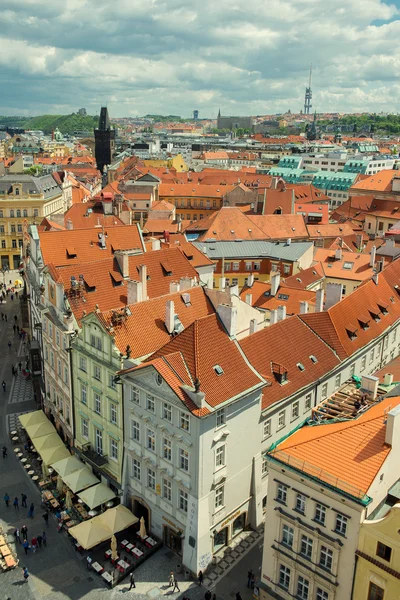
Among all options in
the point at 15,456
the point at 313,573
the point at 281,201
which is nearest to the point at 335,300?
the point at 313,573

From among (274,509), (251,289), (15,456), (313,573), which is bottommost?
(15,456)

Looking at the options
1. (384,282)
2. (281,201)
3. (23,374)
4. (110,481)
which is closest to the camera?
→ (110,481)

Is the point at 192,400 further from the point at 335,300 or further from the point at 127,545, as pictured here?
the point at 335,300

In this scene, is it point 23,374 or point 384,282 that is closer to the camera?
point 384,282

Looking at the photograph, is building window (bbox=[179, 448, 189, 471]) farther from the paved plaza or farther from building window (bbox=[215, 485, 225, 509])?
the paved plaza

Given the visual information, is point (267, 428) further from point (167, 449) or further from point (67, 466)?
point (67, 466)

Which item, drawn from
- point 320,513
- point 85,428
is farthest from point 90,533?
point 320,513
